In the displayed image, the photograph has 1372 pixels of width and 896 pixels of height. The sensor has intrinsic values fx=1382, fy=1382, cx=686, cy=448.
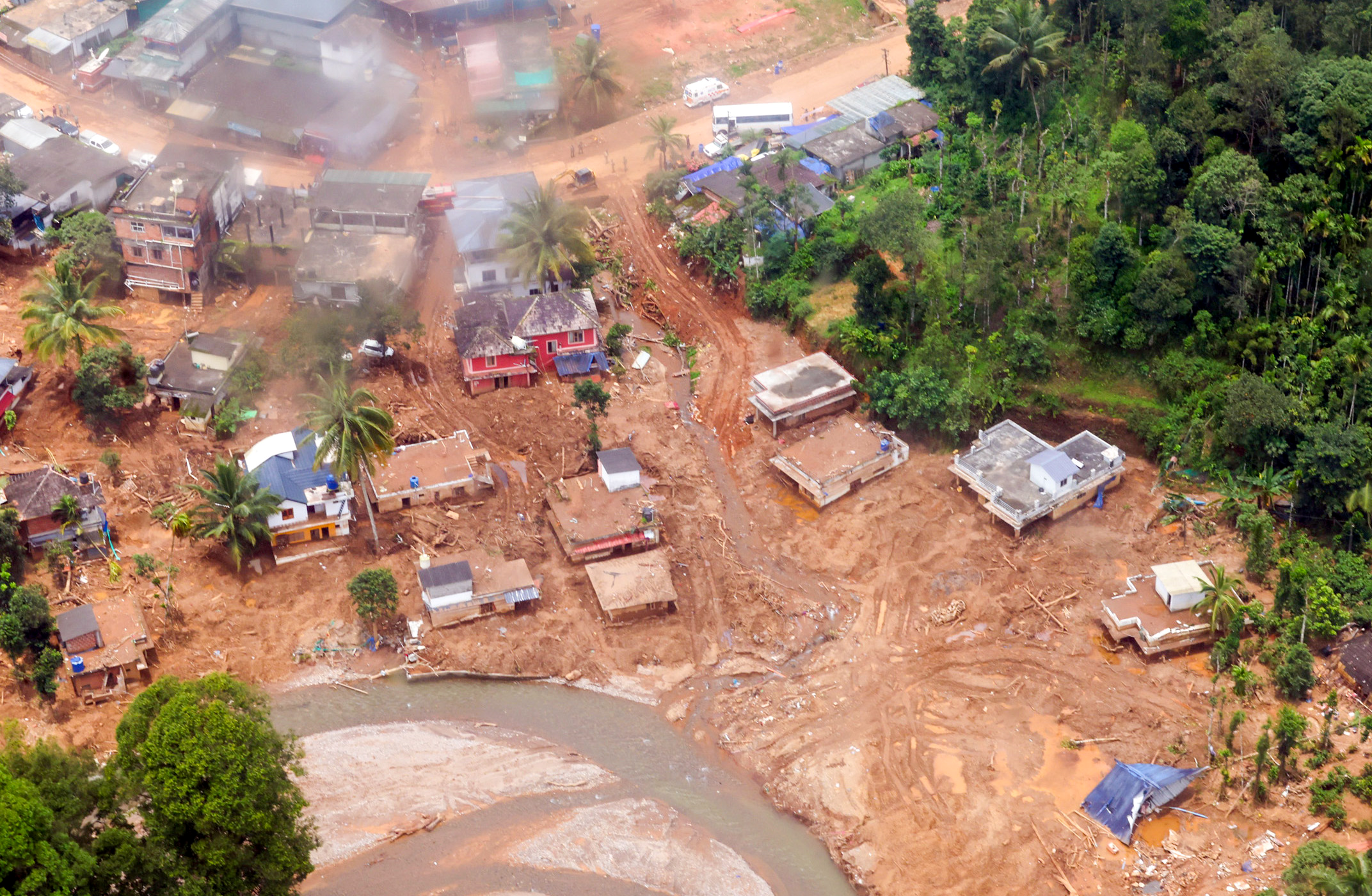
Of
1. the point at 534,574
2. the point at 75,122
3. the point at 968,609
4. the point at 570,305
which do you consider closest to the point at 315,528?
the point at 534,574

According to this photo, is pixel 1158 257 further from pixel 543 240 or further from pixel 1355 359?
pixel 543 240

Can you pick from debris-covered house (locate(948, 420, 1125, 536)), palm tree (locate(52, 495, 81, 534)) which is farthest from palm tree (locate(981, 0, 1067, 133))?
palm tree (locate(52, 495, 81, 534))

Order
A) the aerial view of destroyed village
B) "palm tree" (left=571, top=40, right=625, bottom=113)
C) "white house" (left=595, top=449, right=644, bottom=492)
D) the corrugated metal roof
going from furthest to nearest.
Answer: "palm tree" (left=571, top=40, right=625, bottom=113) → the corrugated metal roof → "white house" (left=595, top=449, right=644, bottom=492) → the aerial view of destroyed village

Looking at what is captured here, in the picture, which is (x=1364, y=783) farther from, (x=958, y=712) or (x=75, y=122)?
(x=75, y=122)

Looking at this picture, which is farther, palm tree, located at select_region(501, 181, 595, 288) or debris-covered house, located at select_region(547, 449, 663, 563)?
palm tree, located at select_region(501, 181, 595, 288)

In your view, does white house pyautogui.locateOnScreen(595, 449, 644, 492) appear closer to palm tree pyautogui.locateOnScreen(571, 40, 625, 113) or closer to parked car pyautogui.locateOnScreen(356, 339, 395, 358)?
parked car pyautogui.locateOnScreen(356, 339, 395, 358)

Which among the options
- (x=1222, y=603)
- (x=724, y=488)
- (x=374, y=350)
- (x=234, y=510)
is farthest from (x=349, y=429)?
(x=1222, y=603)

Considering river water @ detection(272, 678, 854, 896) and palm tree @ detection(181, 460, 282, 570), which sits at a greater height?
palm tree @ detection(181, 460, 282, 570)

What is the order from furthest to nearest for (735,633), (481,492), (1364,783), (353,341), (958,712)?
(353,341) < (481,492) < (735,633) < (958,712) < (1364,783)
